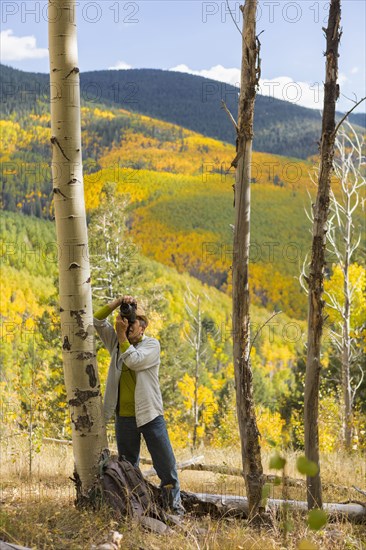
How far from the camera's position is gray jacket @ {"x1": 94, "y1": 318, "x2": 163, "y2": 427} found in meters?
4.24

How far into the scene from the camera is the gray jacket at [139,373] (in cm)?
424

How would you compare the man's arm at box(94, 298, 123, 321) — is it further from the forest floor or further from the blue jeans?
the forest floor

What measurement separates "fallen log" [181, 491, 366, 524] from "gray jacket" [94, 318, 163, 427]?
0.80m

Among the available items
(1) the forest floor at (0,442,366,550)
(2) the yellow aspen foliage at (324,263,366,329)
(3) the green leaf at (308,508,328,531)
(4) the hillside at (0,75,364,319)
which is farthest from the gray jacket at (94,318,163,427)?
(4) the hillside at (0,75,364,319)

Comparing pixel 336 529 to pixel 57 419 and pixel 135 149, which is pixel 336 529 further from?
pixel 135 149

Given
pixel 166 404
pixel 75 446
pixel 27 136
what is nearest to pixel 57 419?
pixel 166 404

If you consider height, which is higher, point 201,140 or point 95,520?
point 201,140

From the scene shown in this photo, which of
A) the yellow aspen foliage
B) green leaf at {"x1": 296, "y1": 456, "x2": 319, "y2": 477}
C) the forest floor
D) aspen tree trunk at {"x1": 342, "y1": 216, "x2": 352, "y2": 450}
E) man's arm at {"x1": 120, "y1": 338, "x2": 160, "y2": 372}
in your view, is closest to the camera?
green leaf at {"x1": 296, "y1": 456, "x2": 319, "y2": 477}

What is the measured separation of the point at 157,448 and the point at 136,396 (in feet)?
1.37

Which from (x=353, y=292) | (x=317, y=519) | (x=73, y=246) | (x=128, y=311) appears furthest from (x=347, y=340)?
(x=317, y=519)

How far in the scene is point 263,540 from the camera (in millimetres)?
3555

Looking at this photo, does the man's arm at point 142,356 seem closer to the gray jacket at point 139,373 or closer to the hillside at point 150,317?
the gray jacket at point 139,373

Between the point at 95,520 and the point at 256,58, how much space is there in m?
3.27

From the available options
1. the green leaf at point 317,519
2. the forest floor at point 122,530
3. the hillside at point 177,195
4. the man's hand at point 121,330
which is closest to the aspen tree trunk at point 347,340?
the forest floor at point 122,530
